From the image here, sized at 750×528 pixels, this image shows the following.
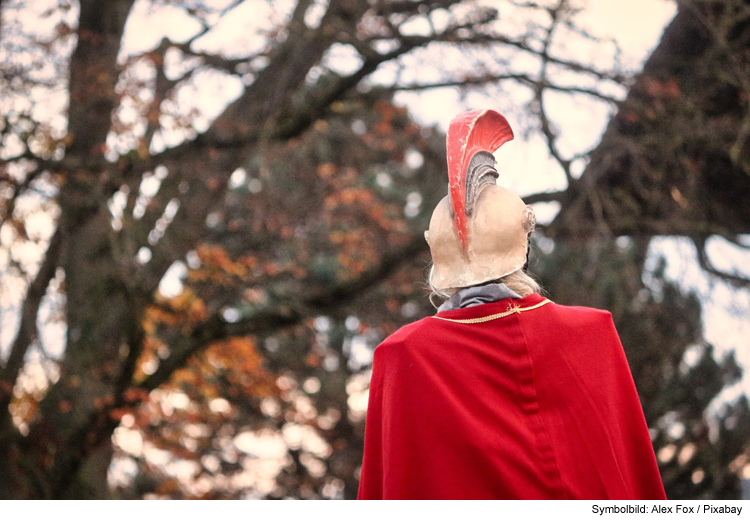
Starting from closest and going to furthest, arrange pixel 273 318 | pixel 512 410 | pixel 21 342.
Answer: pixel 512 410 < pixel 21 342 < pixel 273 318

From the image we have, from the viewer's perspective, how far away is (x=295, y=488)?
12492 mm

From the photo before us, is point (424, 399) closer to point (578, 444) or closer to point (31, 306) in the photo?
point (578, 444)

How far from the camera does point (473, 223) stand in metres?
2.33

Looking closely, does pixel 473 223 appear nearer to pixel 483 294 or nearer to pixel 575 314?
pixel 483 294

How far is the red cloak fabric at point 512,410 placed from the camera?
7.24 feet

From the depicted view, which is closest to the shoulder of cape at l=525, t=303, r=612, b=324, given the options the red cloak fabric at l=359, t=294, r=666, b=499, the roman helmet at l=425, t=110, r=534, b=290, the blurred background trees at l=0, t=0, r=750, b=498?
the red cloak fabric at l=359, t=294, r=666, b=499

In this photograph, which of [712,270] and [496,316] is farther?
[712,270]

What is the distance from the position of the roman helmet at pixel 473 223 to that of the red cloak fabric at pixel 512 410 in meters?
0.11

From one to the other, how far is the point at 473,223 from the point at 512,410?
21.7 inches

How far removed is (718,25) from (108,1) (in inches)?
214

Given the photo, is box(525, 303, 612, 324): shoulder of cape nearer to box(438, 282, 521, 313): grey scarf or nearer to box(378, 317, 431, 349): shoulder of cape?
box(438, 282, 521, 313): grey scarf

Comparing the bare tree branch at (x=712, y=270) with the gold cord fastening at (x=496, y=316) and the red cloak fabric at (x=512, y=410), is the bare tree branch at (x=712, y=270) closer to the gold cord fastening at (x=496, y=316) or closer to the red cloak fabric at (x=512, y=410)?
the red cloak fabric at (x=512, y=410)

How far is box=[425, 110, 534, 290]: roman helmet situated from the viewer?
232 centimetres

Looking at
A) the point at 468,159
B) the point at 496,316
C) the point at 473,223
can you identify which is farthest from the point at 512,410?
the point at 468,159
